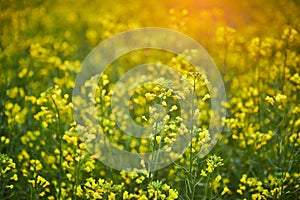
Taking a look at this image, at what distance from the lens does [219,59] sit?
26.6ft

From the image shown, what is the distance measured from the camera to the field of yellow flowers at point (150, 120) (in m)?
3.90

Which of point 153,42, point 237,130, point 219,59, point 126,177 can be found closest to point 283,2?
point 219,59

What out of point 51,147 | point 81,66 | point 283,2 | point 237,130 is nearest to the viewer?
point 51,147

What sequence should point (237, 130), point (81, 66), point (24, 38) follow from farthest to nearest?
point (24, 38) → point (81, 66) → point (237, 130)

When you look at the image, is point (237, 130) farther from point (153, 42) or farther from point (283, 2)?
point (283, 2)

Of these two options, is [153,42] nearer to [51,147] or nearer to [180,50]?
[180,50]

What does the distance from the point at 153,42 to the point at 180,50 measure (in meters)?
0.83

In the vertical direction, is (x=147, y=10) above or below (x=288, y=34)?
above

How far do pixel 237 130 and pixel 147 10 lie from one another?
6.17 metres

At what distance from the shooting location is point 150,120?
385 cm

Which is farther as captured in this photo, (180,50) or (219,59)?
(219,59)

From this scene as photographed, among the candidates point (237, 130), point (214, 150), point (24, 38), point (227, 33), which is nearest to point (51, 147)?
point (214, 150)

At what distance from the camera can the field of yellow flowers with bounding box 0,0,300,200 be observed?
390 centimetres

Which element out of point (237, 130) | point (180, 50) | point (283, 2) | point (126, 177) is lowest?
point (126, 177)
